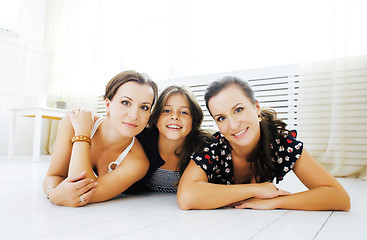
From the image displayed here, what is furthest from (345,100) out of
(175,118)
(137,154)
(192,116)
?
(137,154)

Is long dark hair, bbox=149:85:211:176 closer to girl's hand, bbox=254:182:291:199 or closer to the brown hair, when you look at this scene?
the brown hair

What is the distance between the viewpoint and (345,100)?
2.08 meters

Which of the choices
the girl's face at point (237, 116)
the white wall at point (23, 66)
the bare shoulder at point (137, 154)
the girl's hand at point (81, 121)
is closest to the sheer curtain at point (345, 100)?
the girl's face at point (237, 116)

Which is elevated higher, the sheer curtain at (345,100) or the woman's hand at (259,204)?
the sheer curtain at (345,100)

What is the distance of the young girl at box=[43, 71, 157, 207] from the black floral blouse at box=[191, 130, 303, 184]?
0.91 feet

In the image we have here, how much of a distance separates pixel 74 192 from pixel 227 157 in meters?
0.61

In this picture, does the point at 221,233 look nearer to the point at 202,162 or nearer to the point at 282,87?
the point at 202,162

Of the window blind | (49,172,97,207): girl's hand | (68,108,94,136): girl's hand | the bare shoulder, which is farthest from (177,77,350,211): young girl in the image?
the window blind

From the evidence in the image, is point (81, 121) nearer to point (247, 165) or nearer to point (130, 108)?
point (130, 108)

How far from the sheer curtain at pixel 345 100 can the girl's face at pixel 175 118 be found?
1439 mm

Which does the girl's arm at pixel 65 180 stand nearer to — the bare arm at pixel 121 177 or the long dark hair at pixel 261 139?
the bare arm at pixel 121 177

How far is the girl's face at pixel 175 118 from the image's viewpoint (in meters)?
1.19

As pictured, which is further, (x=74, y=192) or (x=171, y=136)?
(x=171, y=136)

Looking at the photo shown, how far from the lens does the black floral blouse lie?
104 centimetres
